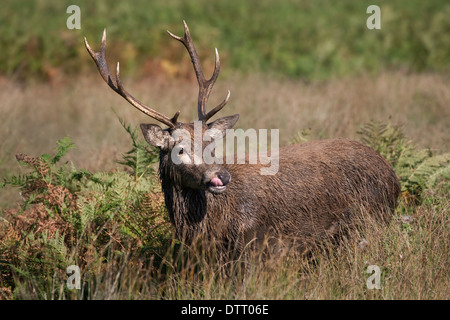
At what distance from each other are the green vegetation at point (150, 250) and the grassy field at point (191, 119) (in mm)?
18

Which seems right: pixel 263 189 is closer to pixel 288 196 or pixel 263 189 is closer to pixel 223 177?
pixel 288 196

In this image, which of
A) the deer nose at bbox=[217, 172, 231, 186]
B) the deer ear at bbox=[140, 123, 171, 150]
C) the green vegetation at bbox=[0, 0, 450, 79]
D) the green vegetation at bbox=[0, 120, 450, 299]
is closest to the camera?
the green vegetation at bbox=[0, 120, 450, 299]

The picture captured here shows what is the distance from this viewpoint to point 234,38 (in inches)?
635

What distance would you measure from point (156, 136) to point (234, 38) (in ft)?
37.0

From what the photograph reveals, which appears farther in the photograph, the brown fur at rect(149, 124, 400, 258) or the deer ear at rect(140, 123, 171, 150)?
the brown fur at rect(149, 124, 400, 258)

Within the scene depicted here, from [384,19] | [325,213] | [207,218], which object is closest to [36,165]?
[207,218]

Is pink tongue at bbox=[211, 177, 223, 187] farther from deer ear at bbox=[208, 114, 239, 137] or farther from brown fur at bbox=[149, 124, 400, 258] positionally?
deer ear at bbox=[208, 114, 239, 137]

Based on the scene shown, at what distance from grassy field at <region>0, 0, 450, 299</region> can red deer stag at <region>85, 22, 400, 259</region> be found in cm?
25

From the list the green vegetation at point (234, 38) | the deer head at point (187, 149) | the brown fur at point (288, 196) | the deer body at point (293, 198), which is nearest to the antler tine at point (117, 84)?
the deer head at point (187, 149)

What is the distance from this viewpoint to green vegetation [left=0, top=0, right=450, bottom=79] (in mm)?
13023

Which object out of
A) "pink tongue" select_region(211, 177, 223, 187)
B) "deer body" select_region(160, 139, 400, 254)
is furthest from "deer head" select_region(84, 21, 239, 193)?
"deer body" select_region(160, 139, 400, 254)

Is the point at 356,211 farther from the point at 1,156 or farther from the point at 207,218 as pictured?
the point at 1,156

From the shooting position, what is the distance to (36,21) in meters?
16.0

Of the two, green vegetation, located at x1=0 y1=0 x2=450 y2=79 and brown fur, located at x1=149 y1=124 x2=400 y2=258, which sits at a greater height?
green vegetation, located at x1=0 y1=0 x2=450 y2=79
